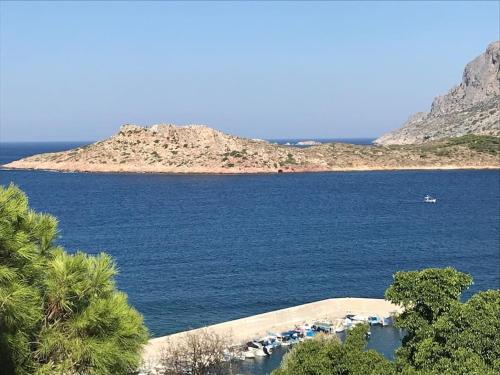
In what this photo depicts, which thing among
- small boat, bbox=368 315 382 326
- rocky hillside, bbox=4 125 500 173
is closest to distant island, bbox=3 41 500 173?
rocky hillside, bbox=4 125 500 173

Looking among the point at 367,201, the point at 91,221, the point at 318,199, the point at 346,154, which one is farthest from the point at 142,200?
the point at 346,154

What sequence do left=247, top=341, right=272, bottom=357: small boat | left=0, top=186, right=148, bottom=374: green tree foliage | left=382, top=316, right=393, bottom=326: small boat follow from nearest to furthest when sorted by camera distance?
left=0, top=186, right=148, bottom=374: green tree foliage → left=247, top=341, right=272, bottom=357: small boat → left=382, top=316, right=393, bottom=326: small boat

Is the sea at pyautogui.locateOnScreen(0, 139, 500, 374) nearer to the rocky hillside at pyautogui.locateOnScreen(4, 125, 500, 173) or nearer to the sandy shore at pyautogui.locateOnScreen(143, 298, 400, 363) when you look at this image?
the sandy shore at pyautogui.locateOnScreen(143, 298, 400, 363)

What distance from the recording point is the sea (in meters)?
47.8

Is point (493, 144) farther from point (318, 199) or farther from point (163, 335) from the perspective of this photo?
point (163, 335)

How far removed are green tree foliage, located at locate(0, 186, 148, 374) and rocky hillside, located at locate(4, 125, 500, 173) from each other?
526ft

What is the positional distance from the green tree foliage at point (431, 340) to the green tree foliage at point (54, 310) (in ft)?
18.1

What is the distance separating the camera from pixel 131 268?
5662 cm

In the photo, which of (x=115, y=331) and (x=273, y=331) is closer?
(x=115, y=331)

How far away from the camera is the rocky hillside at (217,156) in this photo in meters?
178

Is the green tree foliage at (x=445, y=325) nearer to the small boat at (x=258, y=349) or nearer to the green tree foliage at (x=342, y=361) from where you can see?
the green tree foliage at (x=342, y=361)

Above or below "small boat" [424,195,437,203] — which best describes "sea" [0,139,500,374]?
below

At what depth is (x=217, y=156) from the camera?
180500mm

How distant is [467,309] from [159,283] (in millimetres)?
37951
